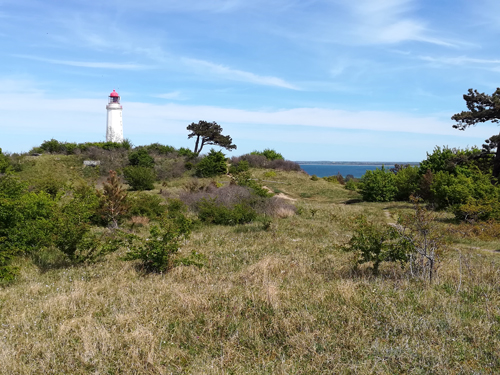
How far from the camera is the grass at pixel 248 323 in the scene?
11.2 feet

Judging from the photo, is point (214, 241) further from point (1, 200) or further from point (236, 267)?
point (1, 200)

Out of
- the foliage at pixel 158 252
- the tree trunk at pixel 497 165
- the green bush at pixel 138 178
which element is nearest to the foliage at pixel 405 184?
the tree trunk at pixel 497 165

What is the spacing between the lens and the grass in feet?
11.2

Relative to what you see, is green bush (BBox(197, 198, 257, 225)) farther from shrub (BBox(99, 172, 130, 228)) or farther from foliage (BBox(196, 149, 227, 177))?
foliage (BBox(196, 149, 227, 177))

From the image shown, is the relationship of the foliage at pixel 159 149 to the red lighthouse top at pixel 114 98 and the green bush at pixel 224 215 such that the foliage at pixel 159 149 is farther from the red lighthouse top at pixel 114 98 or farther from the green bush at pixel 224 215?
the green bush at pixel 224 215

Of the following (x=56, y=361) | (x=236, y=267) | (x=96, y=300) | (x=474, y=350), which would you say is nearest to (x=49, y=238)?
(x=96, y=300)

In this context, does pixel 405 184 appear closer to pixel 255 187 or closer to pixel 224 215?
pixel 255 187

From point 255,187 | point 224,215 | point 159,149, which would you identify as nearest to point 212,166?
point 159,149

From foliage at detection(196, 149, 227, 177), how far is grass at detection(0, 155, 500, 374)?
78.6 feet

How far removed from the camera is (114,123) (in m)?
42.6

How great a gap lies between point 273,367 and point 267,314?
1131 millimetres

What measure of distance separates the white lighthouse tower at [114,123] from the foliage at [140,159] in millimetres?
11750

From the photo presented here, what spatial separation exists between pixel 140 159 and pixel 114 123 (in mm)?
14037

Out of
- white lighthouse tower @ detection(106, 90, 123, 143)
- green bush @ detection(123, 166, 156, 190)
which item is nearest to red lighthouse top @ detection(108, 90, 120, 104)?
white lighthouse tower @ detection(106, 90, 123, 143)
